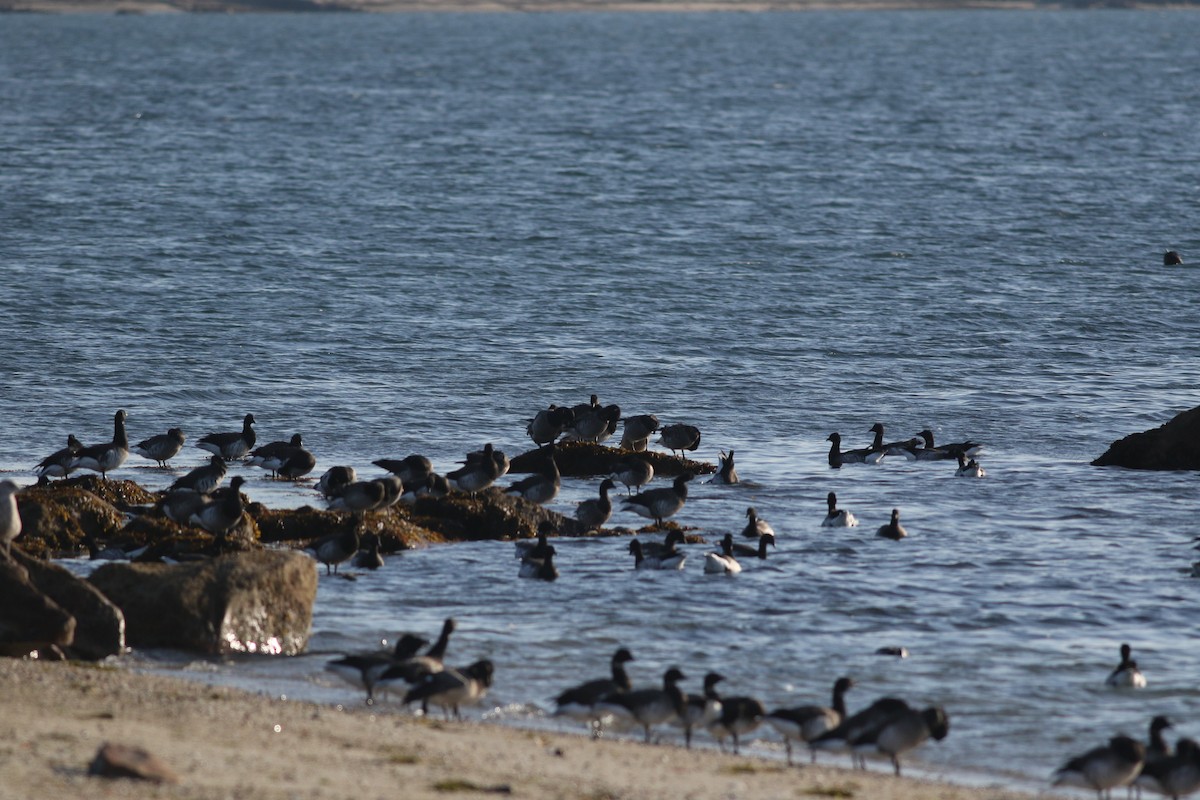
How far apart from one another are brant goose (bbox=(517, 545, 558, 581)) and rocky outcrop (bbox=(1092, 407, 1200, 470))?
1162 centimetres

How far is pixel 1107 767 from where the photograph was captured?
46.8 ft

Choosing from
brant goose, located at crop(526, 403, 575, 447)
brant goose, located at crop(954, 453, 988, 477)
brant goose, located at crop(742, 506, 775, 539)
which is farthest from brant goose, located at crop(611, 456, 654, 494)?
brant goose, located at crop(954, 453, 988, 477)

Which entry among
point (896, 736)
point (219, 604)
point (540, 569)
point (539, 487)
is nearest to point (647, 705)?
point (896, 736)

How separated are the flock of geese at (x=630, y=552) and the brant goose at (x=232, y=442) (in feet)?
0.07

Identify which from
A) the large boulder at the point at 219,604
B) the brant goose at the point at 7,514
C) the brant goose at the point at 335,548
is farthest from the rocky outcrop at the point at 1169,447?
the brant goose at the point at 7,514

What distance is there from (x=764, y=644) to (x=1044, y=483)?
393 inches

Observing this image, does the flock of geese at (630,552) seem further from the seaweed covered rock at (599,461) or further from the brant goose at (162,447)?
the seaweed covered rock at (599,461)

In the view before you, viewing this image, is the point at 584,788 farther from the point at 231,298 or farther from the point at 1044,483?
the point at 231,298

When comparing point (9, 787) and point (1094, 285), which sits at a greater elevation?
point (1094, 285)

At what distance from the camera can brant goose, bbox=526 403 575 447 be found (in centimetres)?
2819

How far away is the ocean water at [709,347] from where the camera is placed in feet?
62.7

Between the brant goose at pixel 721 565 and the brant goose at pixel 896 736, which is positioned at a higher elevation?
the brant goose at pixel 721 565

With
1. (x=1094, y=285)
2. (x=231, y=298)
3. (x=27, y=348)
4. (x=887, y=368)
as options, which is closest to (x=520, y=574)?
(x=887, y=368)

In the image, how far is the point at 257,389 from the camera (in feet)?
114
